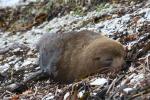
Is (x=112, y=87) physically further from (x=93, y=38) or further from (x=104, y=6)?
(x=104, y=6)

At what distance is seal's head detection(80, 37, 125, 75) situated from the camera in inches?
231

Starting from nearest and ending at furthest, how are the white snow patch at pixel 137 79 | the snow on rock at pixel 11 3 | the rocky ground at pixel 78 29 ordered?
the white snow patch at pixel 137 79 → the rocky ground at pixel 78 29 → the snow on rock at pixel 11 3

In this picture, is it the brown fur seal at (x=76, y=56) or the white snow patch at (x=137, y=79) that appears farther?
the brown fur seal at (x=76, y=56)

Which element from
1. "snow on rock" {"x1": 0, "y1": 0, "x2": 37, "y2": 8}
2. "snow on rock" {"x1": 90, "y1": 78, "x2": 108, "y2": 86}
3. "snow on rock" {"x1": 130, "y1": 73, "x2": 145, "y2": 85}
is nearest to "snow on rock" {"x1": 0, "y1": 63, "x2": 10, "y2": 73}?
"snow on rock" {"x1": 90, "y1": 78, "x2": 108, "y2": 86}

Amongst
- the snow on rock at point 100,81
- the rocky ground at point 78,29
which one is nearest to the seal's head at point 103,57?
the rocky ground at point 78,29

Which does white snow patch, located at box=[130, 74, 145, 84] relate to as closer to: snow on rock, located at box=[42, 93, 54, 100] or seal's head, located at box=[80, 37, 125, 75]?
seal's head, located at box=[80, 37, 125, 75]

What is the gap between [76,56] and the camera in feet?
21.1

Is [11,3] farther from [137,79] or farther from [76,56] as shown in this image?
[137,79]

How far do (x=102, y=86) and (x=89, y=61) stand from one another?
737 millimetres

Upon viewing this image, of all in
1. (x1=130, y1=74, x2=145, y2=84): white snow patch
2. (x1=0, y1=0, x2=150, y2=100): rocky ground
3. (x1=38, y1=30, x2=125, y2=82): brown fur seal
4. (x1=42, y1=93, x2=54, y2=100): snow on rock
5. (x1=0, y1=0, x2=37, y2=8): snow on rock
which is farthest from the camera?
(x1=0, y1=0, x2=37, y2=8): snow on rock

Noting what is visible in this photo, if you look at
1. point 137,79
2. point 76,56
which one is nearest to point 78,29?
point 76,56

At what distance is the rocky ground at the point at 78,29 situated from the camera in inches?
204

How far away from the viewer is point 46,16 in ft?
32.9

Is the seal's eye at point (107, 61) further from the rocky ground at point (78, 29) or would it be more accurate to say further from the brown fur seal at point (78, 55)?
the rocky ground at point (78, 29)
